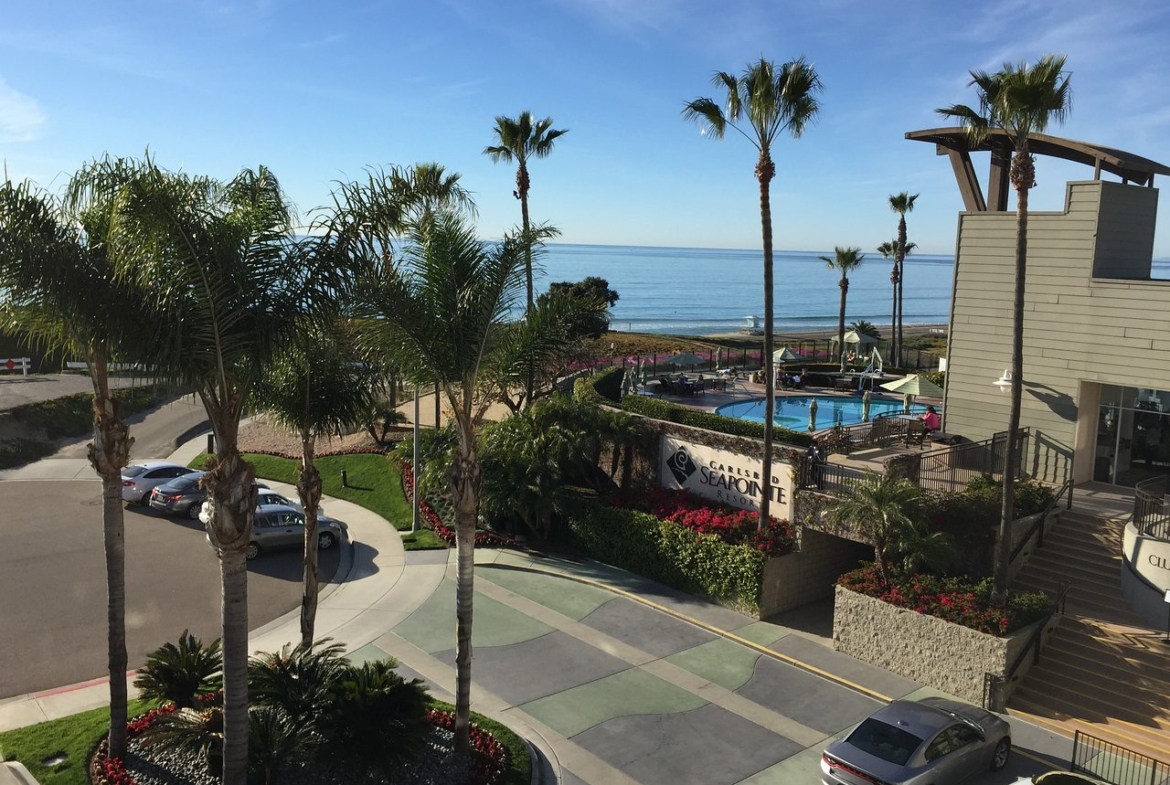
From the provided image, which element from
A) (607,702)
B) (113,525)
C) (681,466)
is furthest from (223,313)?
(681,466)

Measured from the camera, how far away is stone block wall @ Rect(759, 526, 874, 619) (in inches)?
727

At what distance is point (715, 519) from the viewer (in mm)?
19750

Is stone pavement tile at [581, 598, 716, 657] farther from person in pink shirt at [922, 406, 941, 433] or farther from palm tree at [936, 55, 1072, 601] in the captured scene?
person in pink shirt at [922, 406, 941, 433]

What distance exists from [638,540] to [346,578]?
7.08 meters

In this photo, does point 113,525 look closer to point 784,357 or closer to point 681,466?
point 681,466

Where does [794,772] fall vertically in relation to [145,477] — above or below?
below

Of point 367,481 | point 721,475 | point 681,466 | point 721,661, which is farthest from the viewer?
point 367,481

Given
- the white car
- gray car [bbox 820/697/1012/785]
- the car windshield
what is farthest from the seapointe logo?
the white car

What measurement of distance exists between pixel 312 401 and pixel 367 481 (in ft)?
54.1

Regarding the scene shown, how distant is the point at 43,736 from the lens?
12.4 m

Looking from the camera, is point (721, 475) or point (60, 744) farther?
point (721, 475)

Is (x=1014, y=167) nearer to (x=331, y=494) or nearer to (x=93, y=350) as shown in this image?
(x=93, y=350)

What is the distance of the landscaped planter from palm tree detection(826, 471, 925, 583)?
37.4 inches

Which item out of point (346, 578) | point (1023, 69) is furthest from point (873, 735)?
point (346, 578)
